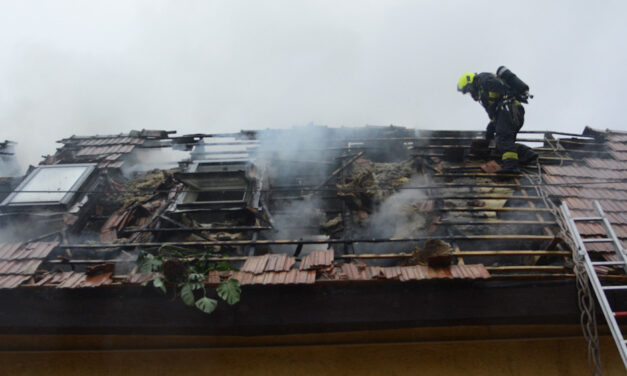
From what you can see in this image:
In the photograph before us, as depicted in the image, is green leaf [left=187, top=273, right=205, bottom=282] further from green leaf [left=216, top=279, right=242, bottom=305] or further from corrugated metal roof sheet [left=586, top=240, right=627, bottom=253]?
corrugated metal roof sheet [left=586, top=240, right=627, bottom=253]

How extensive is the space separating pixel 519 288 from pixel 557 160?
13.1ft

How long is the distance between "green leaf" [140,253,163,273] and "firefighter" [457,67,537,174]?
5.91 m

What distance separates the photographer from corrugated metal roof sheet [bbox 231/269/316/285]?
400cm

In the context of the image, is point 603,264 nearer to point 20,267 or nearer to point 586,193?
point 586,193

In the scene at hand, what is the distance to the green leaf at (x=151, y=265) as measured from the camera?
13.6 ft

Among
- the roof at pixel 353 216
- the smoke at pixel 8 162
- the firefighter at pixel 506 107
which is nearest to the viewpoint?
the roof at pixel 353 216

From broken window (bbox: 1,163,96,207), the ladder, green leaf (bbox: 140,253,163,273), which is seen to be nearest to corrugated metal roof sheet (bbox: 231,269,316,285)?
green leaf (bbox: 140,253,163,273)

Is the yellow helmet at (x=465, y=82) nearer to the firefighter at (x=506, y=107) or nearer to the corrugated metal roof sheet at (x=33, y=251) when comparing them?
the firefighter at (x=506, y=107)

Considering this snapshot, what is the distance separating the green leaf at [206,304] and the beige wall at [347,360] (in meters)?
1.09

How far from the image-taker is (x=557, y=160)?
6.97 m

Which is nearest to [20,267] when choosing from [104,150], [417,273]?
[104,150]

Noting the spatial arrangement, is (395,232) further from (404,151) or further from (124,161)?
(124,161)

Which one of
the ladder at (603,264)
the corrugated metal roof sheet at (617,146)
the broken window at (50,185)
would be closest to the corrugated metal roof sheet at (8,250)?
the broken window at (50,185)

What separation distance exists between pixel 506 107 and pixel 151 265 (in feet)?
22.7
